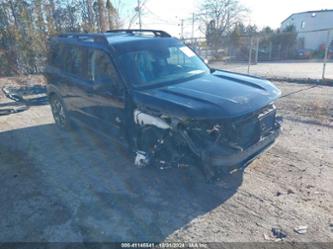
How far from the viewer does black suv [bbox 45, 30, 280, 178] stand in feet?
10.7

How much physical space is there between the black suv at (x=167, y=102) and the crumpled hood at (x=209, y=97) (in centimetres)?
1

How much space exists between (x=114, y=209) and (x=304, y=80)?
10122 millimetres

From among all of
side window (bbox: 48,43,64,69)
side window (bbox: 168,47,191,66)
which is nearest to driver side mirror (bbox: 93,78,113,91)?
side window (bbox: 168,47,191,66)

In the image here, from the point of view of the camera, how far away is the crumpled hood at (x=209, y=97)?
10.4 ft

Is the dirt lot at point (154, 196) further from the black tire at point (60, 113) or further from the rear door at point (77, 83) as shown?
the black tire at point (60, 113)

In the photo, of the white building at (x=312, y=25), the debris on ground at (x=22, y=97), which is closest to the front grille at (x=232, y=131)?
the debris on ground at (x=22, y=97)

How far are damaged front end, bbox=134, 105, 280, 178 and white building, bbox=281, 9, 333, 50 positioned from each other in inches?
1176

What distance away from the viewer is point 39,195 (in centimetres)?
377

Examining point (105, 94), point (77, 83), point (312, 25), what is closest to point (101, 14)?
point (77, 83)

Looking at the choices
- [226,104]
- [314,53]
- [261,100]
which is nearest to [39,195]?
[226,104]

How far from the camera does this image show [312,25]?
37438 millimetres

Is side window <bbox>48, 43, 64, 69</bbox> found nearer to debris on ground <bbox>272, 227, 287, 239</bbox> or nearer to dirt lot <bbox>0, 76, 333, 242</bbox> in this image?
dirt lot <bbox>0, 76, 333, 242</bbox>

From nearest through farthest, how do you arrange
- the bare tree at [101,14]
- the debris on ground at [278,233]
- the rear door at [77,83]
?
the debris on ground at [278,233], the rear door at [77,83], the bare tree at [101,14]

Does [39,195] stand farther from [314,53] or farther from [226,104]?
[314,53]
